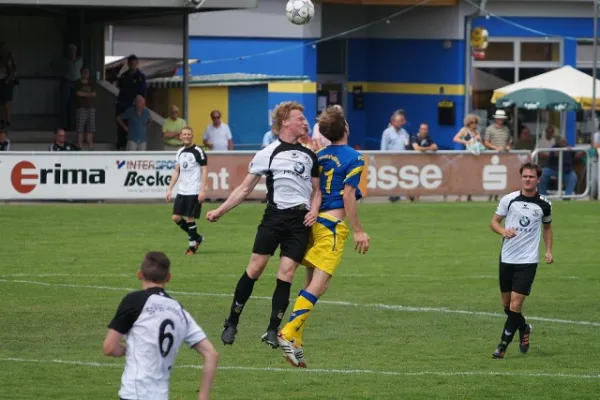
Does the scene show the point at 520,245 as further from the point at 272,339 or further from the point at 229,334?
the point at 229,334

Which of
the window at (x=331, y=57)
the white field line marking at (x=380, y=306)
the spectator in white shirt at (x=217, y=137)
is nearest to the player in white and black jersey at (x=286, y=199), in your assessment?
the white field line marking at (x=380, y=306)

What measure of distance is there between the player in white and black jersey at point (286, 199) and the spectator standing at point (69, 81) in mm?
23224

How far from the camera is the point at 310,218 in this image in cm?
1209

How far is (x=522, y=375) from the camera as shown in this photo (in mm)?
12039

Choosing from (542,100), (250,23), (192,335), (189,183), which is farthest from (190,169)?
(250,23)

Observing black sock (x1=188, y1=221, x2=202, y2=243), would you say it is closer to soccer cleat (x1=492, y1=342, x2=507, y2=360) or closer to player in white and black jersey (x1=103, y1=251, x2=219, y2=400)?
soccer cleat (x1=492, y1=342, x2=507, y2=360)

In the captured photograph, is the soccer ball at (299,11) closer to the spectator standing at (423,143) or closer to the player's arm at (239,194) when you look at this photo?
the spectator standing at (423,143)

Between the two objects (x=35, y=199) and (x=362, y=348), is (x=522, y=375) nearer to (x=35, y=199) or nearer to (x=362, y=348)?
(x=362, y=348)

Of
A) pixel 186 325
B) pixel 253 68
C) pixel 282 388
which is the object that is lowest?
pixel 282 388

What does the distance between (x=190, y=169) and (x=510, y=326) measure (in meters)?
9.07

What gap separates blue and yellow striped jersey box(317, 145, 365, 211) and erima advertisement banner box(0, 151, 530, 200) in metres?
16.4

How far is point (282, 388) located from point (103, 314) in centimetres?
452

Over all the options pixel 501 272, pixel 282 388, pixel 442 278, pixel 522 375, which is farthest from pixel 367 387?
pixel 442 278

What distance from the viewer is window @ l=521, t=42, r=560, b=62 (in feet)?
144
